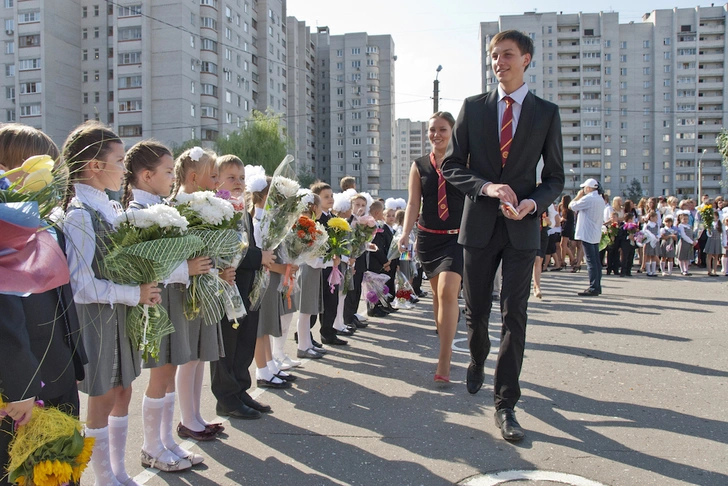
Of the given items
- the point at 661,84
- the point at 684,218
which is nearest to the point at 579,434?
the point at 684,218

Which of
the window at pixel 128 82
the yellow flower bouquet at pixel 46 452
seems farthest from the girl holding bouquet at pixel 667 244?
the window at pixel 128 82

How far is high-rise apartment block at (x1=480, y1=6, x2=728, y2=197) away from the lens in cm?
10706

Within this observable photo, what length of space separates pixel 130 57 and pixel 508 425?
2754 inches

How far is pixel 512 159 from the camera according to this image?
4.41 m

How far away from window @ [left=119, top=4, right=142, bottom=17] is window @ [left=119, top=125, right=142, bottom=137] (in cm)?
1207

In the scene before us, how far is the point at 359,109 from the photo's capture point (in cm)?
11356

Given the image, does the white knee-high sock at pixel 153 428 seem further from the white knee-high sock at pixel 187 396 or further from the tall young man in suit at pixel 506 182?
the tall young man in suit at pixel 506 182

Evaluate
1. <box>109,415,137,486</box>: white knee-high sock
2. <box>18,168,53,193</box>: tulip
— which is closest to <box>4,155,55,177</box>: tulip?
<box>18,168,53,193</box>: tulip

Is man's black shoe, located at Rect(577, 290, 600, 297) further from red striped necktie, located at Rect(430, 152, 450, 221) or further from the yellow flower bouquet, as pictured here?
the yellow flower bouquet

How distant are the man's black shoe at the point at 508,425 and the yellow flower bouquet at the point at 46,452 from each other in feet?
8.93

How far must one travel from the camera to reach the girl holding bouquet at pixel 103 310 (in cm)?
321

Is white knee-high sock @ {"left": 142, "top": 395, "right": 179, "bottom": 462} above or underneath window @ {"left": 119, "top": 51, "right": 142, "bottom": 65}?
underneath

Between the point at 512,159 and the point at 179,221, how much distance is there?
2.45 m

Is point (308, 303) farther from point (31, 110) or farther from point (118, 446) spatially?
point (31, 110)
